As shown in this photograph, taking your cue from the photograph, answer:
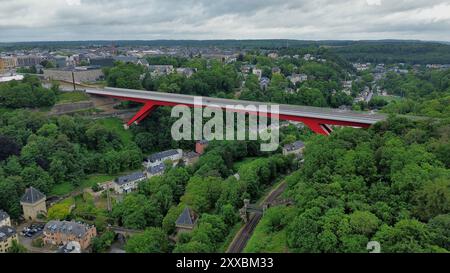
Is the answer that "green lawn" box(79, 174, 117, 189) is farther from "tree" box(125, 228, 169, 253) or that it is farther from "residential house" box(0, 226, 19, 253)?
"tree" box(125, 228, 169, 253)

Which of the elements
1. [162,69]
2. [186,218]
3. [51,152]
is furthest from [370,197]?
[162,69]

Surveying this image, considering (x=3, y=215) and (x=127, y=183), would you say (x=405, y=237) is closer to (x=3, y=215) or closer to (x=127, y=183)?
(x=127, y=183)

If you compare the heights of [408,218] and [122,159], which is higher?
[408,218]

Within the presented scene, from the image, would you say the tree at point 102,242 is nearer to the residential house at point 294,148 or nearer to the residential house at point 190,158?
the residential house at point 190,158

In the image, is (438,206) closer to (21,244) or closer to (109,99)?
(21,244)

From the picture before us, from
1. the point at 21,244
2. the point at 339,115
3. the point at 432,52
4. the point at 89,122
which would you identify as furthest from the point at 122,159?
the point at 432,52
